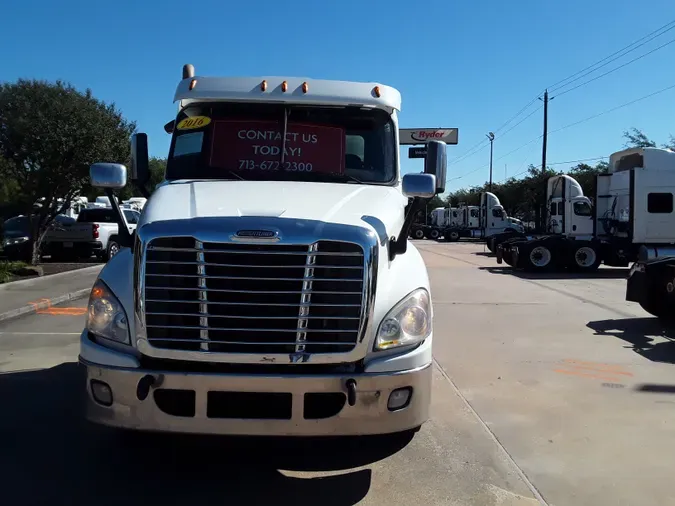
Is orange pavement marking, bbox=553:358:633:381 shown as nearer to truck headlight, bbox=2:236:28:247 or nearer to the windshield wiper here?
the windshield wiper

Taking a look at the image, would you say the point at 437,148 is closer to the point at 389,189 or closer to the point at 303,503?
the point at 389,189

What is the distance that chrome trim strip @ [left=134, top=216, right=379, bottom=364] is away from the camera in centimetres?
347

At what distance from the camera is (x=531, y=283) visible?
17.0 meters

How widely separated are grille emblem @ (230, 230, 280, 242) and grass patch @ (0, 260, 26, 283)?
485 inches

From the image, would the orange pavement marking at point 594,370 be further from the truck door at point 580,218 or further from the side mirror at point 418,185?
the truck door at point 580,218

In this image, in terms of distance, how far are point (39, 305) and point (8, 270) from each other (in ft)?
15.4

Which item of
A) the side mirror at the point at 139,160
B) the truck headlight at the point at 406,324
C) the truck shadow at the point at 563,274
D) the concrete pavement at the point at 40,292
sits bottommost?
the truck shadow at the point at 563,274

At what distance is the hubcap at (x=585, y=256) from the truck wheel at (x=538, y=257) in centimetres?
90

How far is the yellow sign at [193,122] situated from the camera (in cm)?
519

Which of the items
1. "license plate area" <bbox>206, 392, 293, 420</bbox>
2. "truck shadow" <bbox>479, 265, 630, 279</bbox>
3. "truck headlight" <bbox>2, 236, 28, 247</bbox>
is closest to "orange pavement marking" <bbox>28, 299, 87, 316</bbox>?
"license plate area" <bbox>206, 392, 293, 420</bbox>

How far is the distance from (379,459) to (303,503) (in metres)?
0.77

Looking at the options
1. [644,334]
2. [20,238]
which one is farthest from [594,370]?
[20,238]

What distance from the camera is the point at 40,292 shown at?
493 inches

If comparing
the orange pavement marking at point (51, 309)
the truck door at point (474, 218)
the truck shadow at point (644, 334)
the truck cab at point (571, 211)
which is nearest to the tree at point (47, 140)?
the orange pavement marking at point (51, 309)
